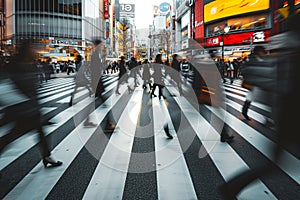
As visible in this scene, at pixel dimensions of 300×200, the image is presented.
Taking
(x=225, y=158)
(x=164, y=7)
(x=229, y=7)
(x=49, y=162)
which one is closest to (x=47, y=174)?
(x=49, y=162)

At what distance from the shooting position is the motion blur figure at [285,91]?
6.73 feet

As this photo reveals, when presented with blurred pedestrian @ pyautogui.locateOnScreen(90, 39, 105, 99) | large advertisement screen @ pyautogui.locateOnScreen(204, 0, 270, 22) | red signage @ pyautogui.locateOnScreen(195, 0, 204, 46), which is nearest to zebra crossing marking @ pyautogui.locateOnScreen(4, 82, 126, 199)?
blurred pedestrian @ pyautogui.locateOnScreen(90, 39, 105, 99)

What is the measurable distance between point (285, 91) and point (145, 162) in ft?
8.37

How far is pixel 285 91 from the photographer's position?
2.12 meters

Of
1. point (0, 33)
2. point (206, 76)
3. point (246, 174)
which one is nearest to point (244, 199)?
point (246, 174)

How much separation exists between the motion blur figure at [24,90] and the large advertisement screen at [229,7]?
118 ft

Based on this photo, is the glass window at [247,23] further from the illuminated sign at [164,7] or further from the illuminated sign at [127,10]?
the illuminated sign at [127,10]

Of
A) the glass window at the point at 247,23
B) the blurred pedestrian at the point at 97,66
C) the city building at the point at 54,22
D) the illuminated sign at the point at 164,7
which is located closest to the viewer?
the blurred pedestrian at the point at 97,66

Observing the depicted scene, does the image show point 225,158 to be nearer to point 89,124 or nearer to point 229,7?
point 89,124

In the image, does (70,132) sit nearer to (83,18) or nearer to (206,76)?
(206,76)

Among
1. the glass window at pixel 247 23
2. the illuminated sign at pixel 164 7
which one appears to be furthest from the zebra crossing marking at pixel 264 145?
the illuminated sign at pixel 164 7

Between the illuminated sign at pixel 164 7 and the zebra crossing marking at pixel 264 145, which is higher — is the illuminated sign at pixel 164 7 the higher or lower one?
the higher one

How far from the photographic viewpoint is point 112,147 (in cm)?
494

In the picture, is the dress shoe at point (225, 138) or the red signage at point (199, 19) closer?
A: the dress shoe at point (225, 138)
